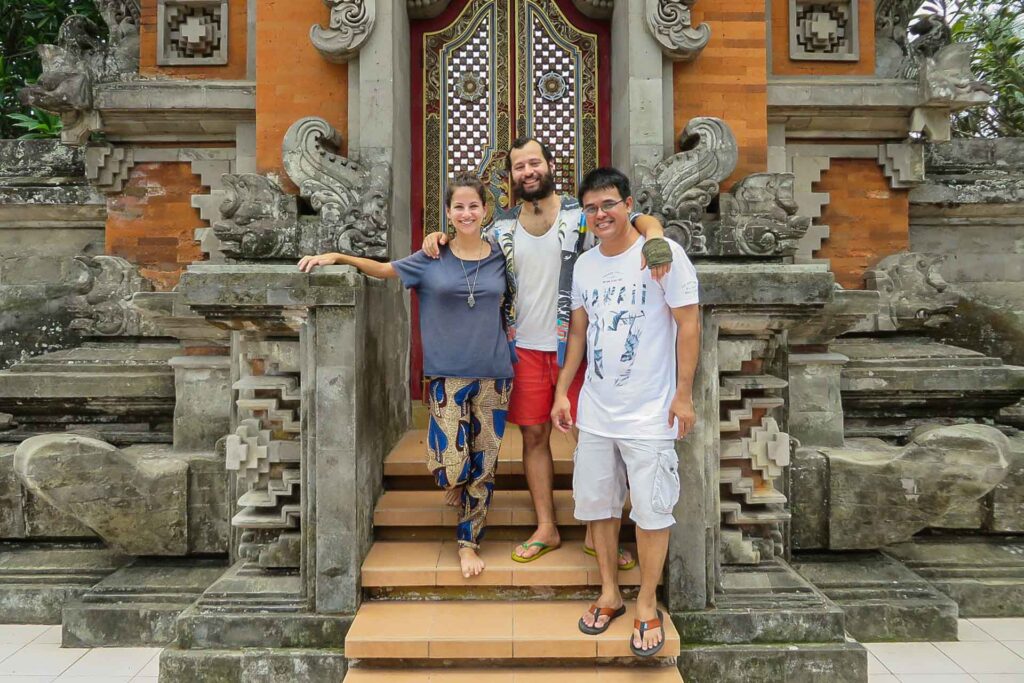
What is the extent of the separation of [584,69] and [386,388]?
2913 millimetres

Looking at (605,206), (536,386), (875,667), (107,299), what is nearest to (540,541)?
(536,386)

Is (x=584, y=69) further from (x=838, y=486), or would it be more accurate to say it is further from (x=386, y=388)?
(x=838, y=486)

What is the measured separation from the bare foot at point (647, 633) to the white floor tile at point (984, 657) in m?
1.95

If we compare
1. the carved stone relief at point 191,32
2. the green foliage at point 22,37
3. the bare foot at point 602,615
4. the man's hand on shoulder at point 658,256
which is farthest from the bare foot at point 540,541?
the green foliage at point 22,37

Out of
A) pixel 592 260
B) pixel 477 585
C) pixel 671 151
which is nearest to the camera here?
pixel 592 260

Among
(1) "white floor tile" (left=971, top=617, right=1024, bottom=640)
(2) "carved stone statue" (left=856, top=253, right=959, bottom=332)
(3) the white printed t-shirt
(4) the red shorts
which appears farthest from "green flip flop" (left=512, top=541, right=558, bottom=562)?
(2) "carved stone statue" (left=856, top=253, right=959, bottom=332)

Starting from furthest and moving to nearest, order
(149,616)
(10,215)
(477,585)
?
(10,215), (149,616), (477,585)

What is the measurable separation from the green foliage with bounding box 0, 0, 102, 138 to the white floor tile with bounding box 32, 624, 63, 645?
6.85 meters

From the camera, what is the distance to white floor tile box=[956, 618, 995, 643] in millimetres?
4234

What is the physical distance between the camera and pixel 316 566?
3545mm

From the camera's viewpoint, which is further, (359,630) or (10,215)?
(10,215)

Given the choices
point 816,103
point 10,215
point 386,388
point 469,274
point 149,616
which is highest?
point 816,103

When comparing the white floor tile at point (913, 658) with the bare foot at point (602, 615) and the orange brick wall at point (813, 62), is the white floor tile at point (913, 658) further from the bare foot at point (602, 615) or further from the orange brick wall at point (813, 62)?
the orange brick wall at point (813, 62)

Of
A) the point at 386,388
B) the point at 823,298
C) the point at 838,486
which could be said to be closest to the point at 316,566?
the point at 386,388
